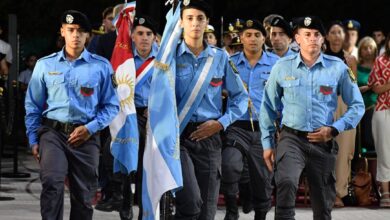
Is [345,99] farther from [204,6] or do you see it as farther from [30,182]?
[30,182]

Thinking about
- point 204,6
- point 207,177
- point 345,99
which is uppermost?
point 204,6

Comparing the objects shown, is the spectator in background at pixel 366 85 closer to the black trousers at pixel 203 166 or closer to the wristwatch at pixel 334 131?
the wristwatch at pixel 334 131

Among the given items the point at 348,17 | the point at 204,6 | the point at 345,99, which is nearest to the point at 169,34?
the point at 204,6

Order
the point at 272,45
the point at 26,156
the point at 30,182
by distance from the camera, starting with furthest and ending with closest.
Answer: the point at 26,156 → the point at 30,182 → the point at 272,45

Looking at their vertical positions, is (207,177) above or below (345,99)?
below

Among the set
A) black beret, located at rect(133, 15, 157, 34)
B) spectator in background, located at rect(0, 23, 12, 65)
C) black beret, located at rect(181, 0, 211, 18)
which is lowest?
spectator in background, located at rect(0, 23, 12, 65)

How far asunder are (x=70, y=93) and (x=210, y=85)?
1.30 meters

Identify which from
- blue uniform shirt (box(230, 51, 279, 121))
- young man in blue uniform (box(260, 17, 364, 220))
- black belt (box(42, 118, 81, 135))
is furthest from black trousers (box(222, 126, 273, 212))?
black belt (box(42, 118, 81, 135))

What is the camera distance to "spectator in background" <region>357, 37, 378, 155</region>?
16.2 metres

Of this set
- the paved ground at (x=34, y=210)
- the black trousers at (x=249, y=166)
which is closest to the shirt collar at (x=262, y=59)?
the black trousers at (x=249, y=166)

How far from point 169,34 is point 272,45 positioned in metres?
4.06

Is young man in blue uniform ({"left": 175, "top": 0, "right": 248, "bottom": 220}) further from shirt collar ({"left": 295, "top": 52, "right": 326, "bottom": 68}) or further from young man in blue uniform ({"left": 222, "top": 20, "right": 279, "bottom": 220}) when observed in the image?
young man in blue uniform ({"left": 222, "top": 20, "right": 279, "bottom": 220})

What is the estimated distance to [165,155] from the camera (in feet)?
33.7

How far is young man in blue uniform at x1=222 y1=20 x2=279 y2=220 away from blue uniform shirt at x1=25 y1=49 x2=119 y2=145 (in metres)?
2.35
